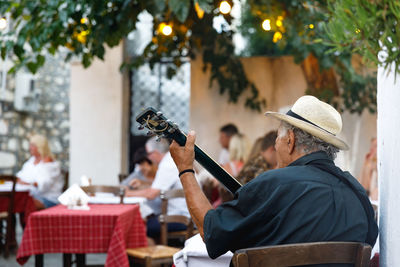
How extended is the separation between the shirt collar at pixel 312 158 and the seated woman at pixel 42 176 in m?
6.48

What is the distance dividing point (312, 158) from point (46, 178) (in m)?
6.68

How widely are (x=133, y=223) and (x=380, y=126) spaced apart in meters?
3.60

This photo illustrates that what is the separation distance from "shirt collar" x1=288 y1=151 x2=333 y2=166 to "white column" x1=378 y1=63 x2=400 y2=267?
231mm

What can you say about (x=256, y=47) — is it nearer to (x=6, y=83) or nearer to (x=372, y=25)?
(x=6, y=83)

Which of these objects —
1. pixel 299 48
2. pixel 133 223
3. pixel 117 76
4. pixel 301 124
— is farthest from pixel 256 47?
pixel 301 124

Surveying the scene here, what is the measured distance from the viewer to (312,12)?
23.3 feet

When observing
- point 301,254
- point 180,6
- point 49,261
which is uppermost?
point 180,6

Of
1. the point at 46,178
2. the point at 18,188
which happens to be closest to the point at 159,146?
the point at 18,188

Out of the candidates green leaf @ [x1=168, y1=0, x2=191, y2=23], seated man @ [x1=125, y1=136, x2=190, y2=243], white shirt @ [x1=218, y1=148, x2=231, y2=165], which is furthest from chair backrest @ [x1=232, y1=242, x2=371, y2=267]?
white shirt @ [x1=218, y1=148, x2=231, y2=165]

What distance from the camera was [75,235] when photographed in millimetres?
5059

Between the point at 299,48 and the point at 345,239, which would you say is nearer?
the point at 345,239

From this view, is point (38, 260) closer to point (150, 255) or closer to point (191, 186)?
point (150, 255)

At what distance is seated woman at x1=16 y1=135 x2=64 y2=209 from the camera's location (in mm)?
8625

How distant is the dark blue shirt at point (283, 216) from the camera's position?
2.34 meters
